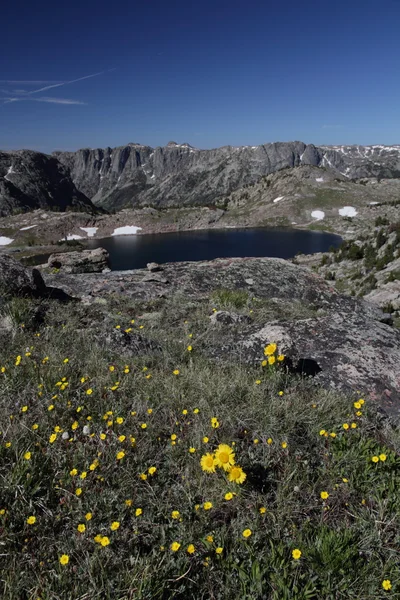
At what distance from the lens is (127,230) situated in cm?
14900

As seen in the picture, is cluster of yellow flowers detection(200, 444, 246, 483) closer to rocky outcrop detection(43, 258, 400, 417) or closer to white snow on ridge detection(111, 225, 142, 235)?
rocky outcrop detection(43, 258, 400, 417)

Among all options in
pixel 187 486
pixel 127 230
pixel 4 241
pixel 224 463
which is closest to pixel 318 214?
pixel 127 230

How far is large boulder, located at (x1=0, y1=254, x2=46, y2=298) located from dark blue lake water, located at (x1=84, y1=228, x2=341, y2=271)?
76421mm

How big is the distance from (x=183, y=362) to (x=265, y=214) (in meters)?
168

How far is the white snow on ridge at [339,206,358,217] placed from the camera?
484ft

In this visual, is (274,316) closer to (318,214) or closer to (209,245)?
(209,245)

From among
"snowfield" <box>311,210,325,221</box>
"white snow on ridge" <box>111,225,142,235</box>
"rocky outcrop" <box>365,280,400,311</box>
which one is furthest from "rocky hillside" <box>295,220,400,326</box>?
"white snow on ridge" <box>111,225,142,235</box>

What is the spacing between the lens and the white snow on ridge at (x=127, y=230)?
147375 mm

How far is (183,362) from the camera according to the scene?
5.28m

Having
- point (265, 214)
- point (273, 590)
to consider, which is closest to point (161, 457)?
point (273, 590)

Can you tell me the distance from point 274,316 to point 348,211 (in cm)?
16384

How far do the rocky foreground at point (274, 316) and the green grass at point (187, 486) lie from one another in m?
0.55

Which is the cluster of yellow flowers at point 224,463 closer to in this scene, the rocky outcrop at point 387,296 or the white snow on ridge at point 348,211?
the rocky outcrop at point 387,296

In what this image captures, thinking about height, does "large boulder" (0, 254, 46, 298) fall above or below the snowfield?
above
